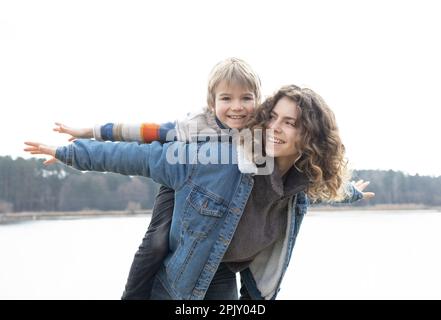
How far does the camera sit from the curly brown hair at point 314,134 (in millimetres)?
1780

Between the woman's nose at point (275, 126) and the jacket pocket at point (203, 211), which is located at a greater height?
the woman's nose at point (275, 126)

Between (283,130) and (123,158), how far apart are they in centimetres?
54

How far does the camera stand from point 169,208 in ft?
6.31

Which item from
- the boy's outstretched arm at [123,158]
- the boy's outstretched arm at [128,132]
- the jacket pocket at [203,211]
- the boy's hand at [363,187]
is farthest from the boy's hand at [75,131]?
the boy's hand at [363,187]

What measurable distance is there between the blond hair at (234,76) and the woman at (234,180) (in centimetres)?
28

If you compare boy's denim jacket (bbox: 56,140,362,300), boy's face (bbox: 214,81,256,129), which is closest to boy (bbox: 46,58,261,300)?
boy's face (bbox: 214,81,256,129)

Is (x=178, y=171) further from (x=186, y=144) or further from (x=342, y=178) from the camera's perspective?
(x=342, y=178)

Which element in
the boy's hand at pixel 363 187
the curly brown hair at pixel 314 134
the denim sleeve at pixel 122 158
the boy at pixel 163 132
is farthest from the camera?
the boy's hand at pixel 363 187

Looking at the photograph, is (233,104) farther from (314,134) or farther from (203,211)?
(203,211)

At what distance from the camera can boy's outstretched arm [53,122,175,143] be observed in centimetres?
188

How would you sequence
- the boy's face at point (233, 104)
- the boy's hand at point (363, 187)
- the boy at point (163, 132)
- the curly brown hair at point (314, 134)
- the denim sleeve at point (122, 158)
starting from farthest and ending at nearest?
the boy's hand at point (363, 187), the boy's face at point (233, 104), the boy at point (163, 132), the curly brown hair at point (314, 134), the denim sleeve at point (122, 158)

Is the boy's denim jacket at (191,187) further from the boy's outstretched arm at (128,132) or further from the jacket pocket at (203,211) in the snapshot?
the boy's outstretched arm at (128,132)

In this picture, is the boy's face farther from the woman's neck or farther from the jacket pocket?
the jacket pocket
